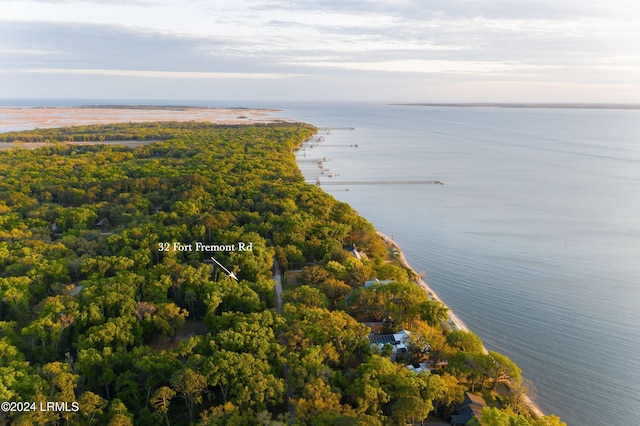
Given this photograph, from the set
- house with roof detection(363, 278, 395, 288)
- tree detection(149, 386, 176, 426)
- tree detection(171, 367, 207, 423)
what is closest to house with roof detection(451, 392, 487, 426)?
house with roof detection(363, 278, 395, 288)

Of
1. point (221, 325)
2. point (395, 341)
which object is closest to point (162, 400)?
point (221, 325)

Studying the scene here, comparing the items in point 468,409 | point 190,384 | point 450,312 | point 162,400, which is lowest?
point 468,409

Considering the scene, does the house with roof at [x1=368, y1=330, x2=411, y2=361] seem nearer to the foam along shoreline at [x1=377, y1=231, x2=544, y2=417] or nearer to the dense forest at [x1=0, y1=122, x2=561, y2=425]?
the dense forest at [x1=0, y1=122, x2=561, y2=425]

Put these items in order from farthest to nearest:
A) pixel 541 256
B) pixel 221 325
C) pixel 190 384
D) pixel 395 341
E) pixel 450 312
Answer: pixel 541 256 → pixel 450 312 → pixel 395 341 → pixel 221 325 → pixel 190 384

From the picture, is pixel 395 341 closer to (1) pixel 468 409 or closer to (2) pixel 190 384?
(1) pixel 468 409

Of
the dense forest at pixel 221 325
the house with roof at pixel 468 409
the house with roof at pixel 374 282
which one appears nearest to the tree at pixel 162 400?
the dense forest at pixel 221 325

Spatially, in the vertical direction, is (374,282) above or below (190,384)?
above
